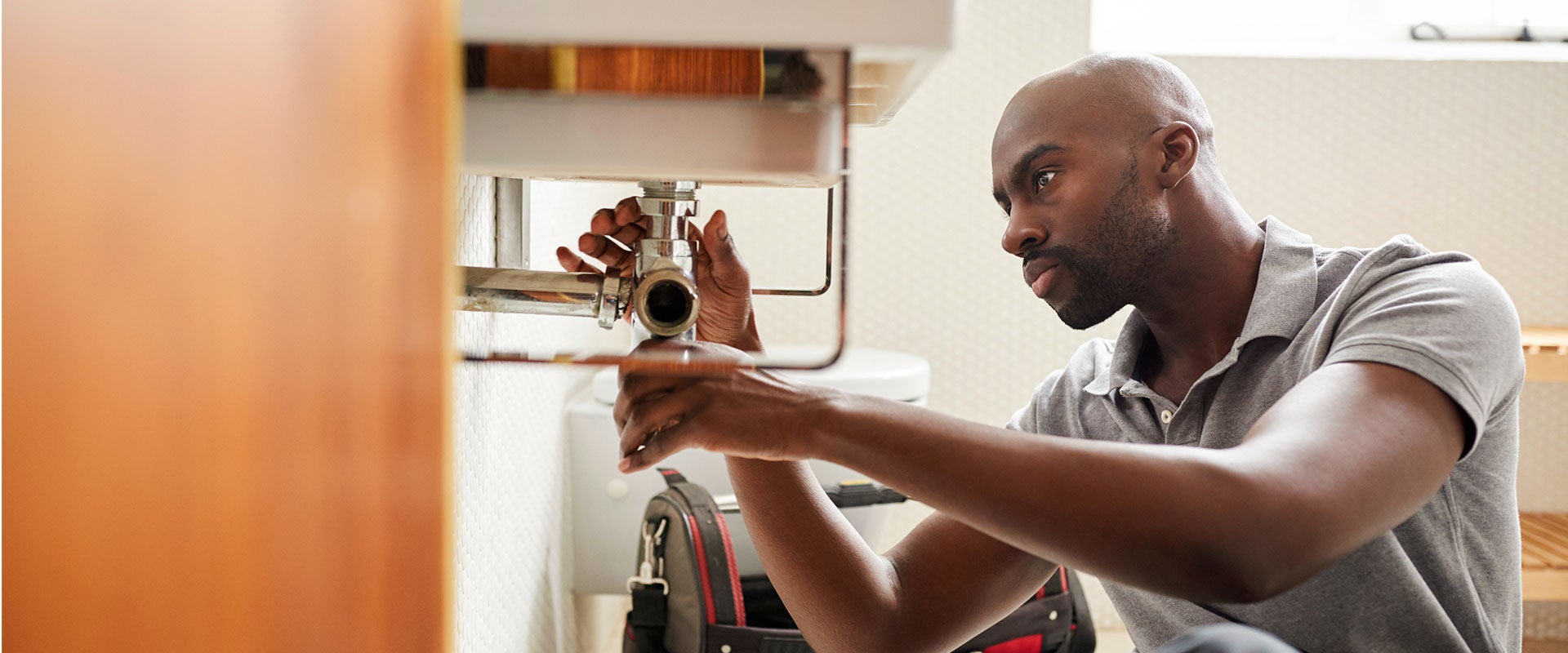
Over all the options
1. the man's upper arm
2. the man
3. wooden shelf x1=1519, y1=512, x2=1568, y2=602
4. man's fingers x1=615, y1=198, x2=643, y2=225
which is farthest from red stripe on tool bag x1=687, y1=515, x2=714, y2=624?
wooden shelf x1=1519, y1=512, x2=1568, y2=602

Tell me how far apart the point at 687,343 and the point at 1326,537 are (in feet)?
1.12

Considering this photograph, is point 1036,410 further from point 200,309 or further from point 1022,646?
point 200,309

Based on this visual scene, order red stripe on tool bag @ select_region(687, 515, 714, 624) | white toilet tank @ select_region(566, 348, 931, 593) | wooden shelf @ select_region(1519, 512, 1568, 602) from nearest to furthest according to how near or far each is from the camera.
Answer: red stripe on tool bag @ select_region(687, 515, 714, 624), white toilet tank @ select_region(566, 348, 931, 593), wooden shelf @ select_region(1519, 512, 1568, 602)

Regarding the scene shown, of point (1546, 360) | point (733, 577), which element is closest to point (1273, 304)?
point (733, 577)

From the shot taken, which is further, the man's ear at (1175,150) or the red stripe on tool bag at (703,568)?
the red stripe on tool bag at (703,568)

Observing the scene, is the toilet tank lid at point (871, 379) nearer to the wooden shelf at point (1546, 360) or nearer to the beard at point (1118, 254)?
the beard at point (1118, 254)

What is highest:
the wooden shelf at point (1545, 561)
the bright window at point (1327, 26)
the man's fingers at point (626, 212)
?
the bright window at point (1327, 26)

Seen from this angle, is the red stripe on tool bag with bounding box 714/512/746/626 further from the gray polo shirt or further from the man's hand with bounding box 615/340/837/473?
the man's hand with bounding box 615/340/837/473

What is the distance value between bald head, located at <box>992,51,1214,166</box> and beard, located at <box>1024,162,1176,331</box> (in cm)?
4

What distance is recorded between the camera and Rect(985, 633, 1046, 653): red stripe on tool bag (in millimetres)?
1414

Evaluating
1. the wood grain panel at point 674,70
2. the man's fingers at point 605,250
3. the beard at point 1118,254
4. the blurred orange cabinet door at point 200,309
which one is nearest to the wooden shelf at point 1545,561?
the beard at point 1118,254

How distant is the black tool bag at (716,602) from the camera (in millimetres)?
1260

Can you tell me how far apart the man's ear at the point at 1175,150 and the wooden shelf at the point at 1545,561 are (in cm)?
94

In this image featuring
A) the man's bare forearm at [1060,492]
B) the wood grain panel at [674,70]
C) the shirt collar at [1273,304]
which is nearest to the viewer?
the wood grain panel at [674,70]
